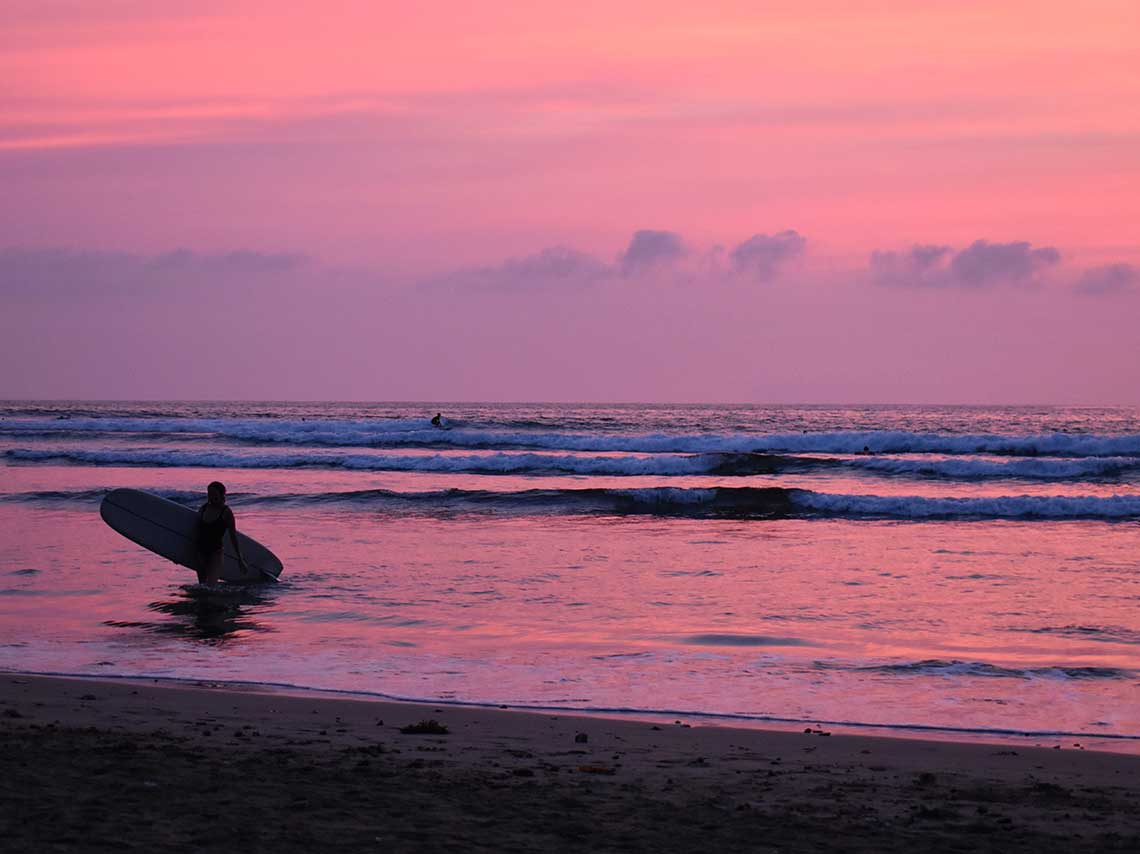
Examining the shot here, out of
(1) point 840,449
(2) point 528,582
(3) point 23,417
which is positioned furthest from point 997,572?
(3) point 23,417

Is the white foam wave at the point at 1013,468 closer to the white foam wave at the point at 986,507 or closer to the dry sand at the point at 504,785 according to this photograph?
the white foam wave at the point at 986,507

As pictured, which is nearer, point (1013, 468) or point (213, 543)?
point (213, 543)

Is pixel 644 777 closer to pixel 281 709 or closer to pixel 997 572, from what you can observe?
pixel 281 709

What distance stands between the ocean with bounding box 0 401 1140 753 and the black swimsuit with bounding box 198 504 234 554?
1.90 ft

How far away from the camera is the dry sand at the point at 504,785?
4316 millimetres

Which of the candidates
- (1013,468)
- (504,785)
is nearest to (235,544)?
(504,785)

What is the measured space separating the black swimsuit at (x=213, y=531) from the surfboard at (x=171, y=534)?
13 cm

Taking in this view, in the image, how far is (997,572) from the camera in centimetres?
1292

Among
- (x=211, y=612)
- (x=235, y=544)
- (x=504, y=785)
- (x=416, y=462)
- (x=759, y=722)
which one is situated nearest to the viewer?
(x=504, y=785)

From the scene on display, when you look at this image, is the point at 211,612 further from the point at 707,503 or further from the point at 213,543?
the point at 707,503

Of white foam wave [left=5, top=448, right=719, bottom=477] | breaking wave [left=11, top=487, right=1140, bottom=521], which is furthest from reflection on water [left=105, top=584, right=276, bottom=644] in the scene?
white foam wave [left=5, top=448, right=719, bottom=477]

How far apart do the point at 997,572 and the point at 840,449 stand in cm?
2728

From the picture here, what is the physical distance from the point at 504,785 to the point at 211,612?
647cm

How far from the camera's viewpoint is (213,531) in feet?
41.5
